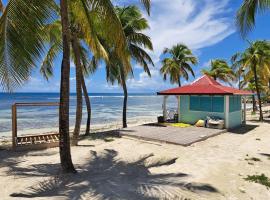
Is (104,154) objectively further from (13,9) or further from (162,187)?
(13,9)

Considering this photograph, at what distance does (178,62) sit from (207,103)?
8.94m

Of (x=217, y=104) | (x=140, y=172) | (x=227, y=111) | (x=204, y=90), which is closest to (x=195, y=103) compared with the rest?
(x=204, y=90)

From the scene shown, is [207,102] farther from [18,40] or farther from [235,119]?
[18,40]

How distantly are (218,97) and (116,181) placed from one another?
1086 centimetres

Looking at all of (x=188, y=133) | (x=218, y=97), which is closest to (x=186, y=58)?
(x=218, y=97)

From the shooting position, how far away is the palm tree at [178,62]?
23.8 meters

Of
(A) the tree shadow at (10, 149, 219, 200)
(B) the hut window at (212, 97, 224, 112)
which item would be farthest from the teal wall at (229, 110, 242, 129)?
(A) the tree shadow at (10, 149, 219, 200)

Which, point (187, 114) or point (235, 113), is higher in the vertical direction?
point (235, 113)

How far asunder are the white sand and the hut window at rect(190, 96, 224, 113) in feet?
13.4

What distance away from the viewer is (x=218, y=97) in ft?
51.5

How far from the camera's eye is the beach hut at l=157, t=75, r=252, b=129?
598 inches

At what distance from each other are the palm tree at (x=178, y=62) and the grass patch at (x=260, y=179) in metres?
17.0

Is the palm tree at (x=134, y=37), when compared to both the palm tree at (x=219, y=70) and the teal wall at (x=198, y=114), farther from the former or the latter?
the palm tree at (x=219, y=70)

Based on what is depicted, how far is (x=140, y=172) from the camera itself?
24.1 ft
